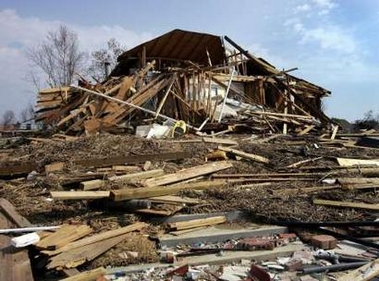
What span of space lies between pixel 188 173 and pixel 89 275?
3721mm

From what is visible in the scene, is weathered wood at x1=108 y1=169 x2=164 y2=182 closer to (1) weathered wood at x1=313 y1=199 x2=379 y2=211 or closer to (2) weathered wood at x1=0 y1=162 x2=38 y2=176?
(2) weathered wood at x1=0 y1=162 x2=38 y2=176

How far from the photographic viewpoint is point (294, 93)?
1944cm

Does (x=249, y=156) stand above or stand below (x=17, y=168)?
above

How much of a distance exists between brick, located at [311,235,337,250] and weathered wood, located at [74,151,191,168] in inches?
169

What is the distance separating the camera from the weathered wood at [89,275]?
14.3 feet

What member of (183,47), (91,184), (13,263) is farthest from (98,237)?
(183,47)

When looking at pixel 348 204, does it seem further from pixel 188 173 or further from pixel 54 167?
pixel 54 167

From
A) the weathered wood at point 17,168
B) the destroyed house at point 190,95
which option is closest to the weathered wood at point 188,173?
the weathered wood at point 17,168

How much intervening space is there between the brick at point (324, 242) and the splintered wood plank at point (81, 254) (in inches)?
94.1

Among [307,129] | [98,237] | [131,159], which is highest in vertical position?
[307,129]

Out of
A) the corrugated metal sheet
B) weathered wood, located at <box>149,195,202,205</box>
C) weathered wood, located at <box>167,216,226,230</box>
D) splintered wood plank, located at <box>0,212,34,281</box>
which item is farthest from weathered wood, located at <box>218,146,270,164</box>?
the corrugated metal sheet

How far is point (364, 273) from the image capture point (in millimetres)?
4398

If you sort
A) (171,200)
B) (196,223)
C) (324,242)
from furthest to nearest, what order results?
1. (171,200)
2. (196,223)
3. (324,242)

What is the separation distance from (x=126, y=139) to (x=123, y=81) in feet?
15.3
